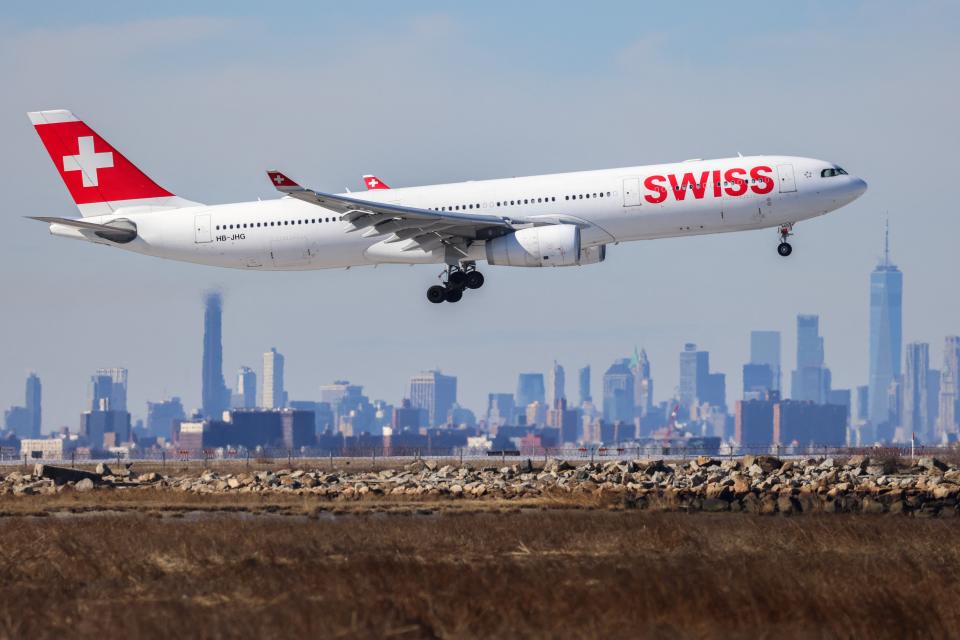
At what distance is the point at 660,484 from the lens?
4388cm

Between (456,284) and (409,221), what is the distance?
13.9 ft

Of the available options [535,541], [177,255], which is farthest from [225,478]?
[535,541]

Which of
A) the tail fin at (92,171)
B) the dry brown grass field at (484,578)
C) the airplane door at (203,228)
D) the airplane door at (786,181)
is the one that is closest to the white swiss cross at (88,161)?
the tail fin at (92,171)

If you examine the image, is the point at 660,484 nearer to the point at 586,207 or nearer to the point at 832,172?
the point at 586,207

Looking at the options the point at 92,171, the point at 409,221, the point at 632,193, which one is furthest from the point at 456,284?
the point at 92,171

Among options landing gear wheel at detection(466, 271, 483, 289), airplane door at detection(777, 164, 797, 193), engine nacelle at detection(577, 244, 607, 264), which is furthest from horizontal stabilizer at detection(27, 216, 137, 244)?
airplane door at detection(777, 164, 797, 193)

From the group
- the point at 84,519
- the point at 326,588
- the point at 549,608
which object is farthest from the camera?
the point at 84,519

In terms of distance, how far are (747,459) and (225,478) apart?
17.3m

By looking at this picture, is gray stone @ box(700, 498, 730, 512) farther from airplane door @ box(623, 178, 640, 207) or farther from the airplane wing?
the airplane wing

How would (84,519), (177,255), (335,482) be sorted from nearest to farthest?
(84,519), (335,482), (177,255)

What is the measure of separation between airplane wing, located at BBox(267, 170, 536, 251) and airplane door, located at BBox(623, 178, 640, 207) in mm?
3067

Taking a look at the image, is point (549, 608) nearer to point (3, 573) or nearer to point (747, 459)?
point (3, 573)

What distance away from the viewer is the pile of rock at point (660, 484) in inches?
1492

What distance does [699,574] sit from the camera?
851 inches
